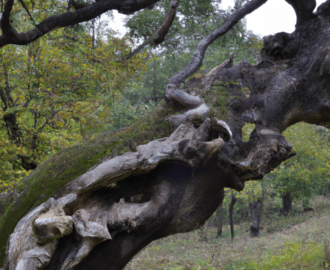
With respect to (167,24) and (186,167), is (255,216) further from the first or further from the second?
(186,167)

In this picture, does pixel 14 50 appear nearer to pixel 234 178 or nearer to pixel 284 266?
pixel 234 178

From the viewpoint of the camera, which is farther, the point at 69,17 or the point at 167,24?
the point at 167,24

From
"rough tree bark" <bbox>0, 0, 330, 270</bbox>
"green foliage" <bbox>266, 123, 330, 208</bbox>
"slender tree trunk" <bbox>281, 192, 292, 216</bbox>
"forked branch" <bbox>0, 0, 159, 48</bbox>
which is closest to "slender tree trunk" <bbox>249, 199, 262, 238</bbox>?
"green foliage" <bbox>266, 123, 330, 208</bbox>

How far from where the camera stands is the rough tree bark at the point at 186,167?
2926 millimetres

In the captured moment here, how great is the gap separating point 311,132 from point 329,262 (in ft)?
42.9

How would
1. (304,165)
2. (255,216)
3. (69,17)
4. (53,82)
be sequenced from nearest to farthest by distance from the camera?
1. (69,17)
2. (53,82)
3. (255,216)
4. (304,165)

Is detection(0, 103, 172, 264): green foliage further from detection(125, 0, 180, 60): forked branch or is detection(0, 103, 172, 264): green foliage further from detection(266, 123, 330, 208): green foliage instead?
detection(266, 123, 330, 208): green foliage

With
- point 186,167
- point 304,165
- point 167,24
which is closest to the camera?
point 186,167

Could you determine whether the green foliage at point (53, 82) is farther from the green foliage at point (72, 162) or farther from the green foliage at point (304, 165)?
the green foliage at point (304, 165)

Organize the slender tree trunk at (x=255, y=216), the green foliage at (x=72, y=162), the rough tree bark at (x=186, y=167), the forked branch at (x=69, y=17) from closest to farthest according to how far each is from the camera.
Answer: the rough tree bark at (x=186, y=167), the green foliage at (x=72, y=162), the forked branch at (x=69, y=17), the slender tree trunk at (x=255, y=216)

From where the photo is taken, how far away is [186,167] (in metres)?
3.80

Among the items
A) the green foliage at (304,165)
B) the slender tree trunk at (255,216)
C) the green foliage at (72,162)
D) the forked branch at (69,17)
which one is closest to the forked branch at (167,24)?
the forked branch at (69,17)

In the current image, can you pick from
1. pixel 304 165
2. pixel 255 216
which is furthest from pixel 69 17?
pixel 304 165

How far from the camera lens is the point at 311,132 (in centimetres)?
1783
